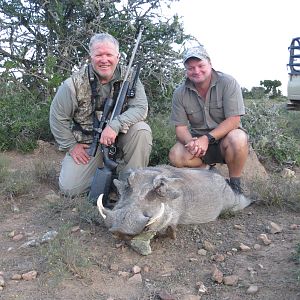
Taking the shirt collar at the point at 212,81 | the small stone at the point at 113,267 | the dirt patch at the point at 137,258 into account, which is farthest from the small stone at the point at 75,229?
the shirt collar at the point at 212,81

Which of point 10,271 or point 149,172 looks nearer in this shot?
point 10,271

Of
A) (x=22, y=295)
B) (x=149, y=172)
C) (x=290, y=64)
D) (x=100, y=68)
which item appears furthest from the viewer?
(x=290, y=64)

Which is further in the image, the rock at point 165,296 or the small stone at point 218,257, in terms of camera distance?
the small stone at point 218,257

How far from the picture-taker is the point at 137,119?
460 centimetres

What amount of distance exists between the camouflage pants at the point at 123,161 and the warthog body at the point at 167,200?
574mm

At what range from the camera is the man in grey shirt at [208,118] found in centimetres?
446

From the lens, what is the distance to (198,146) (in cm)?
436

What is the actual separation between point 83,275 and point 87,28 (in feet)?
15.2

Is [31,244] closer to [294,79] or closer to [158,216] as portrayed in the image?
[158,216]

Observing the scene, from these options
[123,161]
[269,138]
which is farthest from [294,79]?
[123,161]

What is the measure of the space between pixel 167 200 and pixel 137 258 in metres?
0.45

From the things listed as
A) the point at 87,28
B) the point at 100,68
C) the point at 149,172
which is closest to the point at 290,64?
the point at 87,28

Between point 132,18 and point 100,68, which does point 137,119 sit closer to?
point 100,68

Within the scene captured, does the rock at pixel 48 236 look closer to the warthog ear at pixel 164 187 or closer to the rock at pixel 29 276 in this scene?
the rock at pixel 29 276
